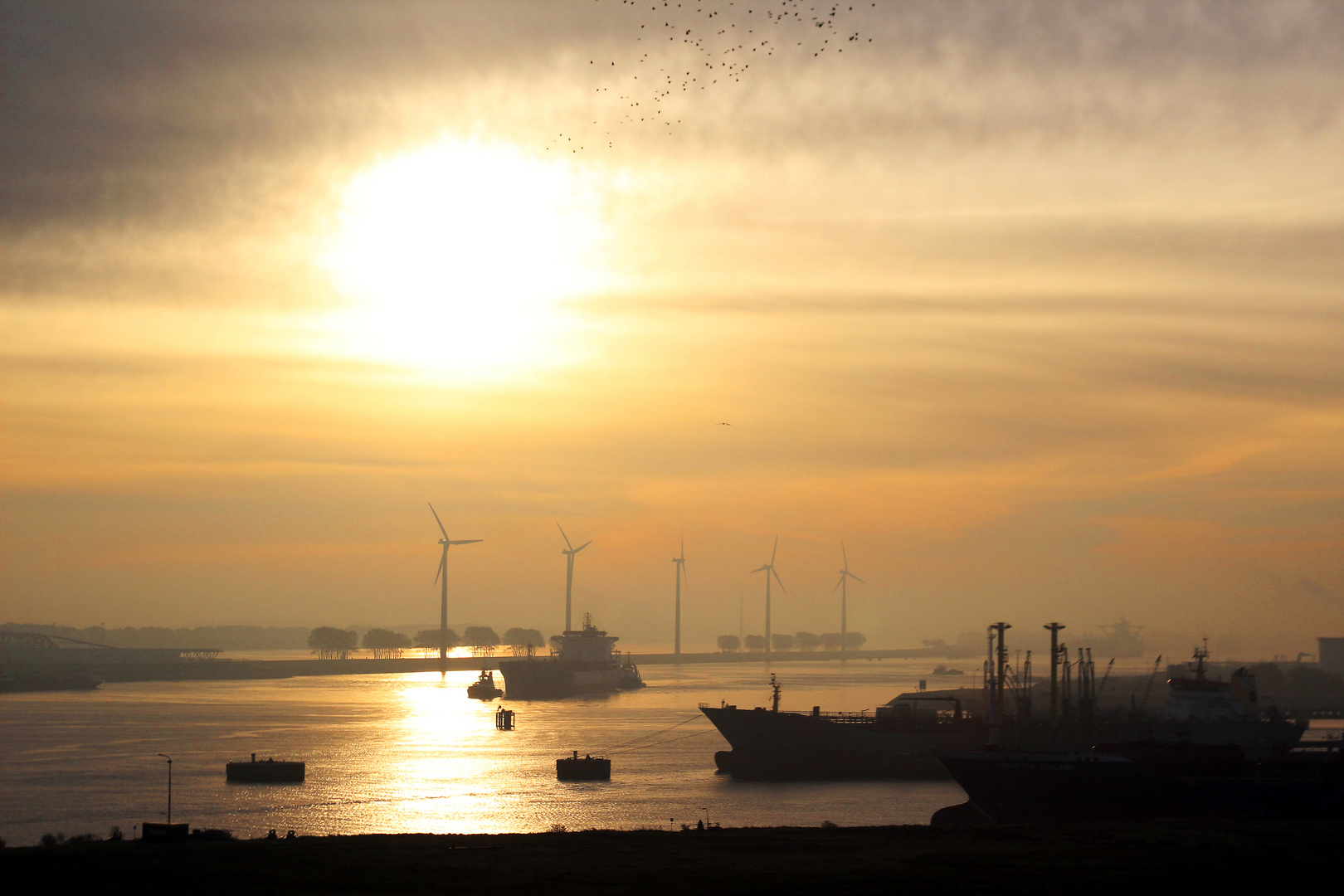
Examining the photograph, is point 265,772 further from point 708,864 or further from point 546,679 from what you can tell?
point 546,679

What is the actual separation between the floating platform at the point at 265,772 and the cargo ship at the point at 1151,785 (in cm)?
4098

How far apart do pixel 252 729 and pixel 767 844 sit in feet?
301

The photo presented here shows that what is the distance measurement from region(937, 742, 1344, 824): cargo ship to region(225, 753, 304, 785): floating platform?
40982mm

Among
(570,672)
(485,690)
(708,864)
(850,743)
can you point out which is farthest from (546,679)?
(708,864)

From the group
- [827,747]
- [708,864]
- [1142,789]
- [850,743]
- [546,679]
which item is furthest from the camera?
[546,679]

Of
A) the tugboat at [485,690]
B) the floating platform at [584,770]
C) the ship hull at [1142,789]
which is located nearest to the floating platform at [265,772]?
the floating platform at [584,770]

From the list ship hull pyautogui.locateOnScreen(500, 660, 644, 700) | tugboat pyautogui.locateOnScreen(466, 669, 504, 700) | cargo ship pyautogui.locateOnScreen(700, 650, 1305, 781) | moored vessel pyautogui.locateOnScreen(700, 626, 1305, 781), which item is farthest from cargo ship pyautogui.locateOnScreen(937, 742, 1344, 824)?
ship hull pyautogui.locateOnScreen(500, 660, 644, 700)

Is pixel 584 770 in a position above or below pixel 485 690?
above

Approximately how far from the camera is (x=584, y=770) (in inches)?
2793

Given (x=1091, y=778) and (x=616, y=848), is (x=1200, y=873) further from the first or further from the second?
(x=1091, y=778)

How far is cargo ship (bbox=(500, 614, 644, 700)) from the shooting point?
175 metres

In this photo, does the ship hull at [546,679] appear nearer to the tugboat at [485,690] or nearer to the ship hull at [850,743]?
the tugboat at [485,690]

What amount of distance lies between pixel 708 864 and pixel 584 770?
154ft

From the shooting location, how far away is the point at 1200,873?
2478 centimetres
